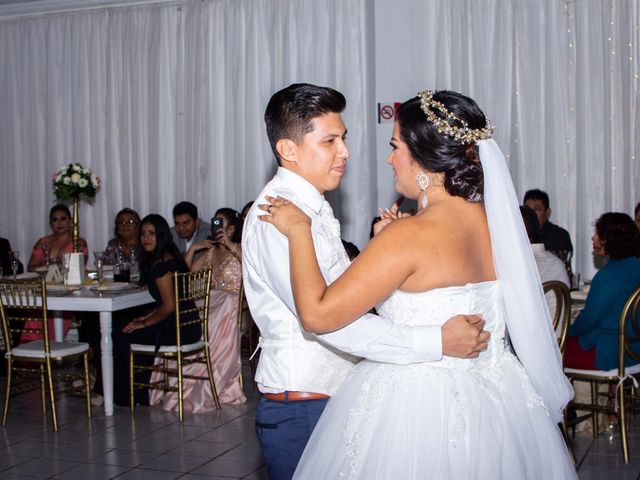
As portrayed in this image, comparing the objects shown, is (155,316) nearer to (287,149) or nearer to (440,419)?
(287,149)

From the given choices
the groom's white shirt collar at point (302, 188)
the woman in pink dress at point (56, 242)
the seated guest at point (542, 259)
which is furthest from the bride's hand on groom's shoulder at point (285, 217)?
the woman in pink dress at point (56, 242)

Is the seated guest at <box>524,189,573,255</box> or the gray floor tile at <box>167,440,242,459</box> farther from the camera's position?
the seated guest at <box>524,189,573,255</box>

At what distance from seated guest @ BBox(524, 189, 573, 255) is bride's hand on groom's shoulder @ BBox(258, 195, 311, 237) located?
16.9ft

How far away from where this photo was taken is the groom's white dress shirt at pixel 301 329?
2031 millimetres

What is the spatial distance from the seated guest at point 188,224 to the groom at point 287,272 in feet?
17.9

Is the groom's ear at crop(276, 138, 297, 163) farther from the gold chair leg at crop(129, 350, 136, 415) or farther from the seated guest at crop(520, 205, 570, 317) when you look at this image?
the gold chair leg at crop(129, 350, 136, 415)

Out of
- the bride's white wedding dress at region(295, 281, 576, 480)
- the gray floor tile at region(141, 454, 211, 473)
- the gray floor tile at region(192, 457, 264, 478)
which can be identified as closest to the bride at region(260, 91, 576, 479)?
the bride's white wedding dress at region(295, 281, 576, 480)

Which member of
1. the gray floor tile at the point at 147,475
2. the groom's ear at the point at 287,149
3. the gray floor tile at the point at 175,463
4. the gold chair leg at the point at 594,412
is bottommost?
the gray floor tile at the point at 147,475

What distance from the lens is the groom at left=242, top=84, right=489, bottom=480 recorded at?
215 cm

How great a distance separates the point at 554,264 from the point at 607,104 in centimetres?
299

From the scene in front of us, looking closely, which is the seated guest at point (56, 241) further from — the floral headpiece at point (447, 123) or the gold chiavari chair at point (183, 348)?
the floral headpiece at point (447, 123)

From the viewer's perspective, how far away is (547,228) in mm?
6992

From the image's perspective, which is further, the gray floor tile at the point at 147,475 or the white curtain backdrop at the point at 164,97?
the white curtain backdrop at the point at 164,97

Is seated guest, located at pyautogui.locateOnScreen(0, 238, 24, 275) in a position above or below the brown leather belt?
above
